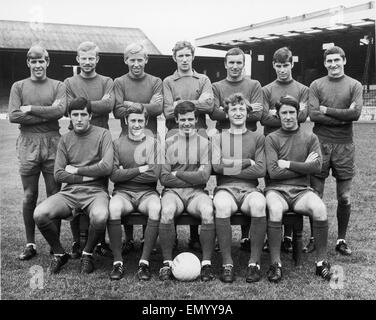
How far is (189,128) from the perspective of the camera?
15.0ft

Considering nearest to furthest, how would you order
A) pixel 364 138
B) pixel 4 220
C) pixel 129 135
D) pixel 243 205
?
pixel 243 205 → pixel 129 135 → pixel 4 220 → pixel 364 138

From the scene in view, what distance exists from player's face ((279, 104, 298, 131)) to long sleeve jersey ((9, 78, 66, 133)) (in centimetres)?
200

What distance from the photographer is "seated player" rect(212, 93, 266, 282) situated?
14.0ft

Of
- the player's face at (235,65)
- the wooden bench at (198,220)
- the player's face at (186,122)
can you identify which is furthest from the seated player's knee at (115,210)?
the player's face at (235,65)

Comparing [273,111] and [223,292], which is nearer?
[223,292]

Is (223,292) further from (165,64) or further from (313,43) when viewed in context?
(165,64)

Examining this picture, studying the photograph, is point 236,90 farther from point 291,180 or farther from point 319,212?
point 319,212

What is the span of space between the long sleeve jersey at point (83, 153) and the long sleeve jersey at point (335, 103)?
1976 millimetres

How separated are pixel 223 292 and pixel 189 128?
146 cm

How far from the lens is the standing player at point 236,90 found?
193 inches

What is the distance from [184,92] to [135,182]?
1054 millimetres

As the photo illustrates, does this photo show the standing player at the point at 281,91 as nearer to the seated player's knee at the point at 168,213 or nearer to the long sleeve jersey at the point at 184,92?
the long sleeve jersey at the point at 184,92
